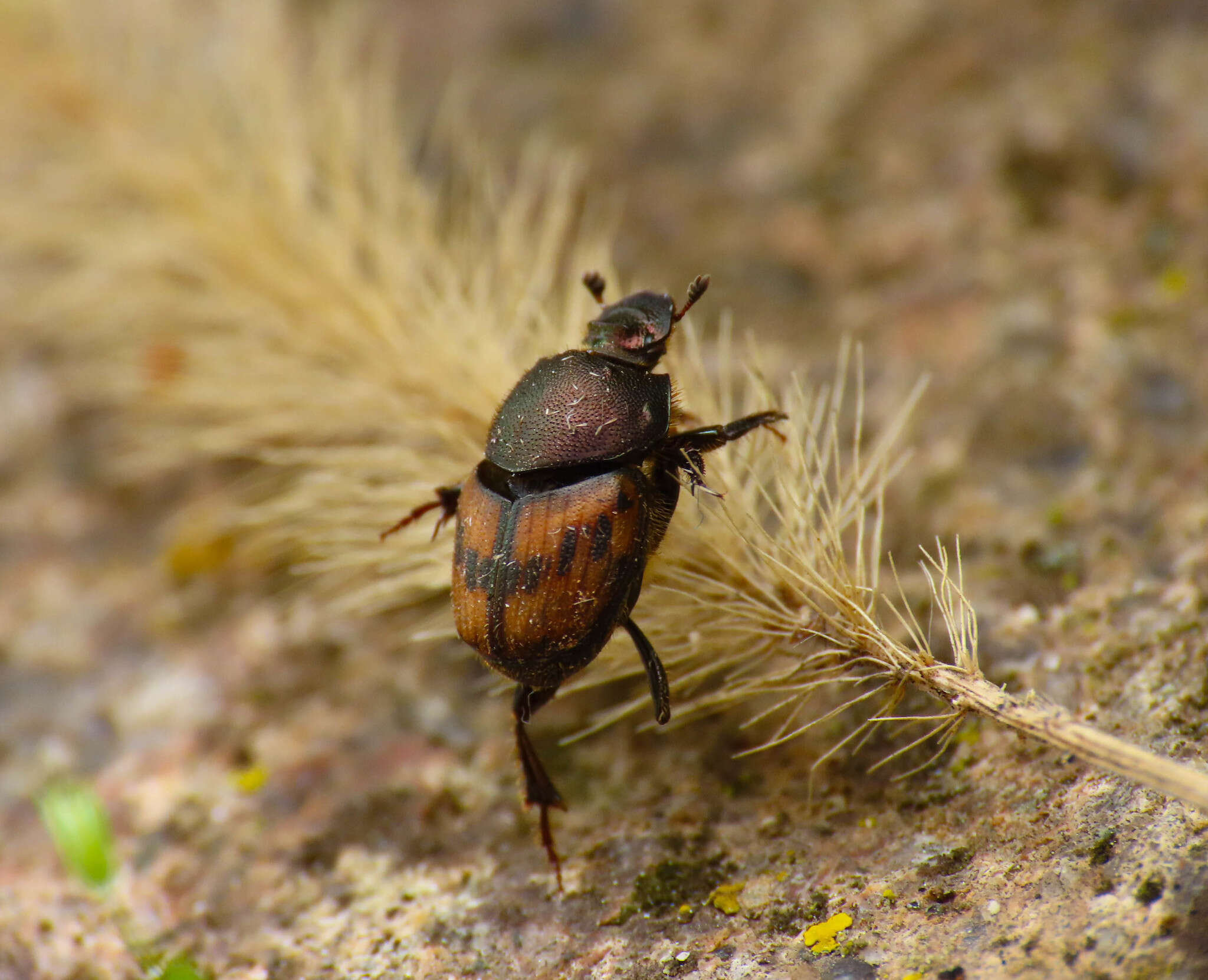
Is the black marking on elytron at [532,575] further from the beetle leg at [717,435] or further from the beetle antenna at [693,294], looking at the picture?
the beetle antenna at [693,294]

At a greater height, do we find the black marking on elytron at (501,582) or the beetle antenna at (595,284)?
the beetle antenna at (595,284)

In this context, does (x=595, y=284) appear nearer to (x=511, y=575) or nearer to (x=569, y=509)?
(x=569, y=509)

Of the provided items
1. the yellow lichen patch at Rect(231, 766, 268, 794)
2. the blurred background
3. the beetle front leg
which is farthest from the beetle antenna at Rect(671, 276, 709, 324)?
the yellow lichen patch at Rect(231, 766, 268, 794)

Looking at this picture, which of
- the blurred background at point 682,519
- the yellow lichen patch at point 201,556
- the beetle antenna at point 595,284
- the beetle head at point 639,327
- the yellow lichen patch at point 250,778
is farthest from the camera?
the yellow lichen patch at point 201,556

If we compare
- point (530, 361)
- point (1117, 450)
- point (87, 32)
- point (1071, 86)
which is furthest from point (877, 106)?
point (87, 32)

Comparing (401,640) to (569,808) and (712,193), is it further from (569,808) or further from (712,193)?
(712,193)

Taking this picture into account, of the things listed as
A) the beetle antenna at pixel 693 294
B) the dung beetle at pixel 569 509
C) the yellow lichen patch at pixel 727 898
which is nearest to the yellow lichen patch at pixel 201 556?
the dung beetle at pixel 569 509
